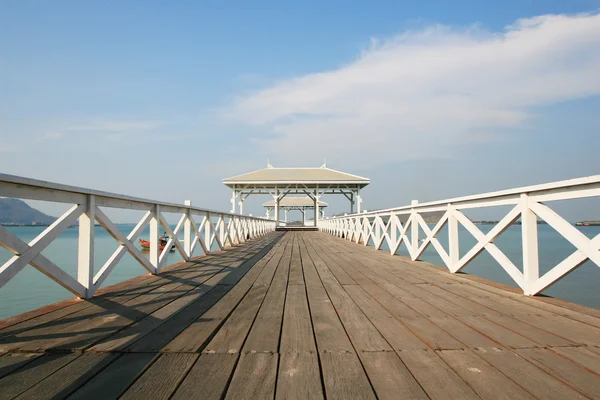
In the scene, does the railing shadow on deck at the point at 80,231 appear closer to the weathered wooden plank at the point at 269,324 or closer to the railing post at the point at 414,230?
the weathered wooden plank at the point at 269,324

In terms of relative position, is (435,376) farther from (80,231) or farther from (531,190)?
(80,231)

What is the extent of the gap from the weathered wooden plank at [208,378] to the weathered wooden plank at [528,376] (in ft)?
3.76

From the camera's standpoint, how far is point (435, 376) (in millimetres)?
1379

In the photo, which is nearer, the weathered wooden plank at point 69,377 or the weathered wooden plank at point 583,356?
the weathered wooden plank at point 69,377

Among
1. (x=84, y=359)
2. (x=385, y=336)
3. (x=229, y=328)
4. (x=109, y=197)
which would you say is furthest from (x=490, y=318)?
(x=109, y=197)

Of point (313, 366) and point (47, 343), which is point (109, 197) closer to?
point (47, 343)

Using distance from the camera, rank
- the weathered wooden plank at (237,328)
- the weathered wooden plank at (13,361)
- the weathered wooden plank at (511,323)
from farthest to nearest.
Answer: the weathered wooden plank at (511,323), the weathered wooden plank at (237,328), the weathered wooden plank at (13,361)

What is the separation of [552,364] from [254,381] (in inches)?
51.2

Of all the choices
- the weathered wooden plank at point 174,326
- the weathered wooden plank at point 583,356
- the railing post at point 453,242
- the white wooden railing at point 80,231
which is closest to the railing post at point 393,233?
the railing post at point 453,242

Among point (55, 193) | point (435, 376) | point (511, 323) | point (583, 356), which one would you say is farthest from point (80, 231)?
point (583, 356)

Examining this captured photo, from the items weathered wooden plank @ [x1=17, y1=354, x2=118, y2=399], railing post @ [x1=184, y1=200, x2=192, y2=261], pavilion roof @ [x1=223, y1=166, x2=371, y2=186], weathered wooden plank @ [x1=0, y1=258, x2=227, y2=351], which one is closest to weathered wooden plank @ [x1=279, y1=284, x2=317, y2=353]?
weathered wooden plank @ [x1=17, y1=354, x2=118, y2=399]

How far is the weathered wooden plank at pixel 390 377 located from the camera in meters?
1.24

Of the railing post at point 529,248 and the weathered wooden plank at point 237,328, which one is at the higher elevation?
the railing post at point 529,248

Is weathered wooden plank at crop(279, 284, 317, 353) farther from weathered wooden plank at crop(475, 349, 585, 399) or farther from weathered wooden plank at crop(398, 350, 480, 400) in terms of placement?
weathered wooden plank at crop(475, 349, 585, 399)
